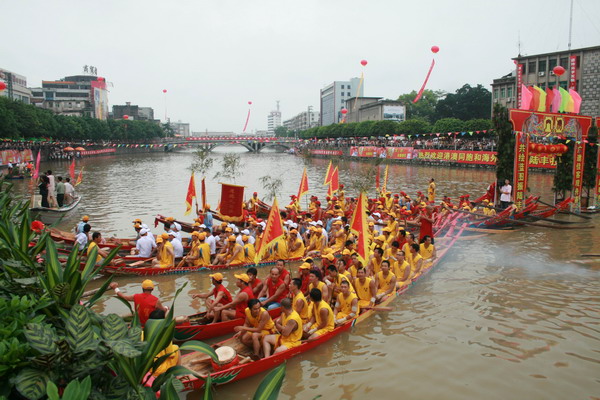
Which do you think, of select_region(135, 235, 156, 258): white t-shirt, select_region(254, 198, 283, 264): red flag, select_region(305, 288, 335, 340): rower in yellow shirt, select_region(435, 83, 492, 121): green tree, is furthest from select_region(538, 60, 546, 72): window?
select_region(305, 288, 335, 340): rower in yellow shirt

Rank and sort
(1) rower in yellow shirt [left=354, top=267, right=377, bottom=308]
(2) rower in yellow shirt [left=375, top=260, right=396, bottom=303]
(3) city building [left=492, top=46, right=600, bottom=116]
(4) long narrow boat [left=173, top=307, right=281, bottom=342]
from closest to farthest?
(4) long narrow boat [left=173, top=307, right=281, bottom=342] < (1) rower in yellow shirt [left=354, top=267, right=377, bottom=308] < (2) rower in yellow shirt [left=375, top=260, right=396, bottom=303] < (3) city building [left=492, top=46, right=600, bottom=116]

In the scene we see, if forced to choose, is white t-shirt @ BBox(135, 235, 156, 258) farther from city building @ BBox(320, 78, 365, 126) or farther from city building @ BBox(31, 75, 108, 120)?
city building @ BBox(320, 78, 365, 126)

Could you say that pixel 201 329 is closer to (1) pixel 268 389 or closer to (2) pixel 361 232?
(2) pixel 361 232

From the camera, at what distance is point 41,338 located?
2.63 m

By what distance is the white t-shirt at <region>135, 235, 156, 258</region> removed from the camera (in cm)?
1088

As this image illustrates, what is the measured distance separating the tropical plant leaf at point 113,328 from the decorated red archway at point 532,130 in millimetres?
15623

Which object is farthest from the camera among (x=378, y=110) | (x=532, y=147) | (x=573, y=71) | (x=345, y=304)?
(x=378, y=110)

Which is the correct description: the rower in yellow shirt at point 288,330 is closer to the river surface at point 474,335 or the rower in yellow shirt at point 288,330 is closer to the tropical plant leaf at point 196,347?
the river surface at point 474,335

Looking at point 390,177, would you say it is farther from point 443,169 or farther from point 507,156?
point 507,156

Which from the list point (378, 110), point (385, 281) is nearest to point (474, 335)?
point (385, 281)

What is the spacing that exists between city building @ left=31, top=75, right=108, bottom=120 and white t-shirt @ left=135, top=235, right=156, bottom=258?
92.9 meters

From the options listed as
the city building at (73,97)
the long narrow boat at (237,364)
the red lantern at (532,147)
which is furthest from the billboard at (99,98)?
the long narrow boat at (237,364)

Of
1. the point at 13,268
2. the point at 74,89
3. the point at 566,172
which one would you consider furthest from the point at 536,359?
the point at 74,89

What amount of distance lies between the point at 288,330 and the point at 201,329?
1.49 m
